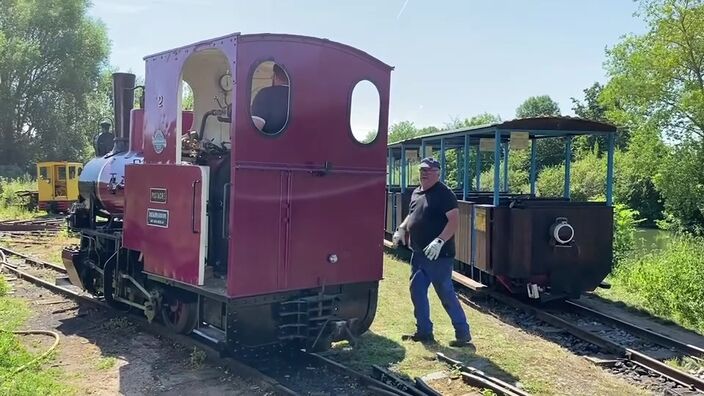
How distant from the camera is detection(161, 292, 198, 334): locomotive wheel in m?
5.84

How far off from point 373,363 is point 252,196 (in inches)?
75.2

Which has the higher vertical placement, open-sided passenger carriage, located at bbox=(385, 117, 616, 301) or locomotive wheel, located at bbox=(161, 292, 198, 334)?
open-sided passenger carriage, located at bbox=(385, 117, 616, 301)

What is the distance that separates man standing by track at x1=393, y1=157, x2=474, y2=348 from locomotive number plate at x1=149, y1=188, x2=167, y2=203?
8.18 ft

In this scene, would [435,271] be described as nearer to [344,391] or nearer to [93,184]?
[344,391]

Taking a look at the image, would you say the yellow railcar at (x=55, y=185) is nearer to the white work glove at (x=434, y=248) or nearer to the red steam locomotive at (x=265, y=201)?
the red steam locomotive at (x=265, y=201)

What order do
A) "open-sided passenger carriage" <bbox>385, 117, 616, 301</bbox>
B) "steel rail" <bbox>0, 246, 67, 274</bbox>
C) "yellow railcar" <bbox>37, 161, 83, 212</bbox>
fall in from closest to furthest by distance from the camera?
"open-sided passenger carriage" <bbox>385, 117, 616, 301</bbox> < "steel rail" <bbox>0, 246, 67, 274</bbox> < "yellow railcar" <bbox>37, 161, 83, 212</bbox>

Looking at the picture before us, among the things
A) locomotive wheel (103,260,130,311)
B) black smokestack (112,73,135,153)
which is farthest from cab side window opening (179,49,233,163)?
locomotive wheel (103,260,130,311)

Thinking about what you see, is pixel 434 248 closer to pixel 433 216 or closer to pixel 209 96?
pixel 433 216

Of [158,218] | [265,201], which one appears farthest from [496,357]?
[158,218]

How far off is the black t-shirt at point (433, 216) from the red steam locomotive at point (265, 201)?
21.3 inches

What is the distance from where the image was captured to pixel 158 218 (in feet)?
18.8

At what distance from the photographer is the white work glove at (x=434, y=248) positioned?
6.02m

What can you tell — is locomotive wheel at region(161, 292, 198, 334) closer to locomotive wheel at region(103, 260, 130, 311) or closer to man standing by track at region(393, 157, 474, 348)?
locomotive wheel at region(103, 260, 130, 311)

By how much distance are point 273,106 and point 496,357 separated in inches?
126
